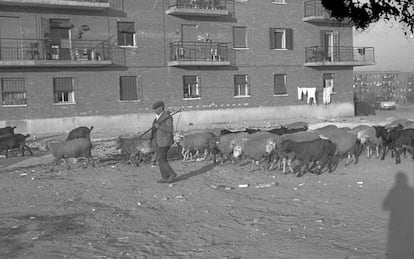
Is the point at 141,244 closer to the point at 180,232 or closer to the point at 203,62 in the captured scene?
the point at 180,232

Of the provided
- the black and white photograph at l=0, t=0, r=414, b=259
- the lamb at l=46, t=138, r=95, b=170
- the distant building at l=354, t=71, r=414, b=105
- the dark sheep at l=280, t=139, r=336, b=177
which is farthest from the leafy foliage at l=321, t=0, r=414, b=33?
the distant building at l=354, t=71, r=414, b=105

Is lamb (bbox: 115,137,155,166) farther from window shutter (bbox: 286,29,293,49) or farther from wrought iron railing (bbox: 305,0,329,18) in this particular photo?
wrought iron railing (bbox: 305,0,329,18)

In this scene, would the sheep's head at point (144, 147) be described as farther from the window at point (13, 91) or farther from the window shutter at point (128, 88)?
the window shutter at point (128, 88)

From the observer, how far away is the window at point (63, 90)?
91.3 ft

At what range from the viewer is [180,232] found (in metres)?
7.42

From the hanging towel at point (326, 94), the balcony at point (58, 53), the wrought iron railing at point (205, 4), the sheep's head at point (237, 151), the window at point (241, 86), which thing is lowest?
the sheep's head at point (237, 151)

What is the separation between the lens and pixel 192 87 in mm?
31906

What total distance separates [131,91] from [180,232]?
23.2 meters

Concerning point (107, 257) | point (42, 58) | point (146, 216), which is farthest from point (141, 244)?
point (42, 58)

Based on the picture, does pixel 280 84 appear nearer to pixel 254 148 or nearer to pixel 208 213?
pixel 254 148

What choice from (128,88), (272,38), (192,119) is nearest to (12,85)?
(128,88)

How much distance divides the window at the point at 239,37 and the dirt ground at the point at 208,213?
20604 millimetres

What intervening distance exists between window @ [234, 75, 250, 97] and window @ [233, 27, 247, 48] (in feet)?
6.53

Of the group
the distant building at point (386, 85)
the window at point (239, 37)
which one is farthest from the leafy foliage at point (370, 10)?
the distant building at point (386, 85)
